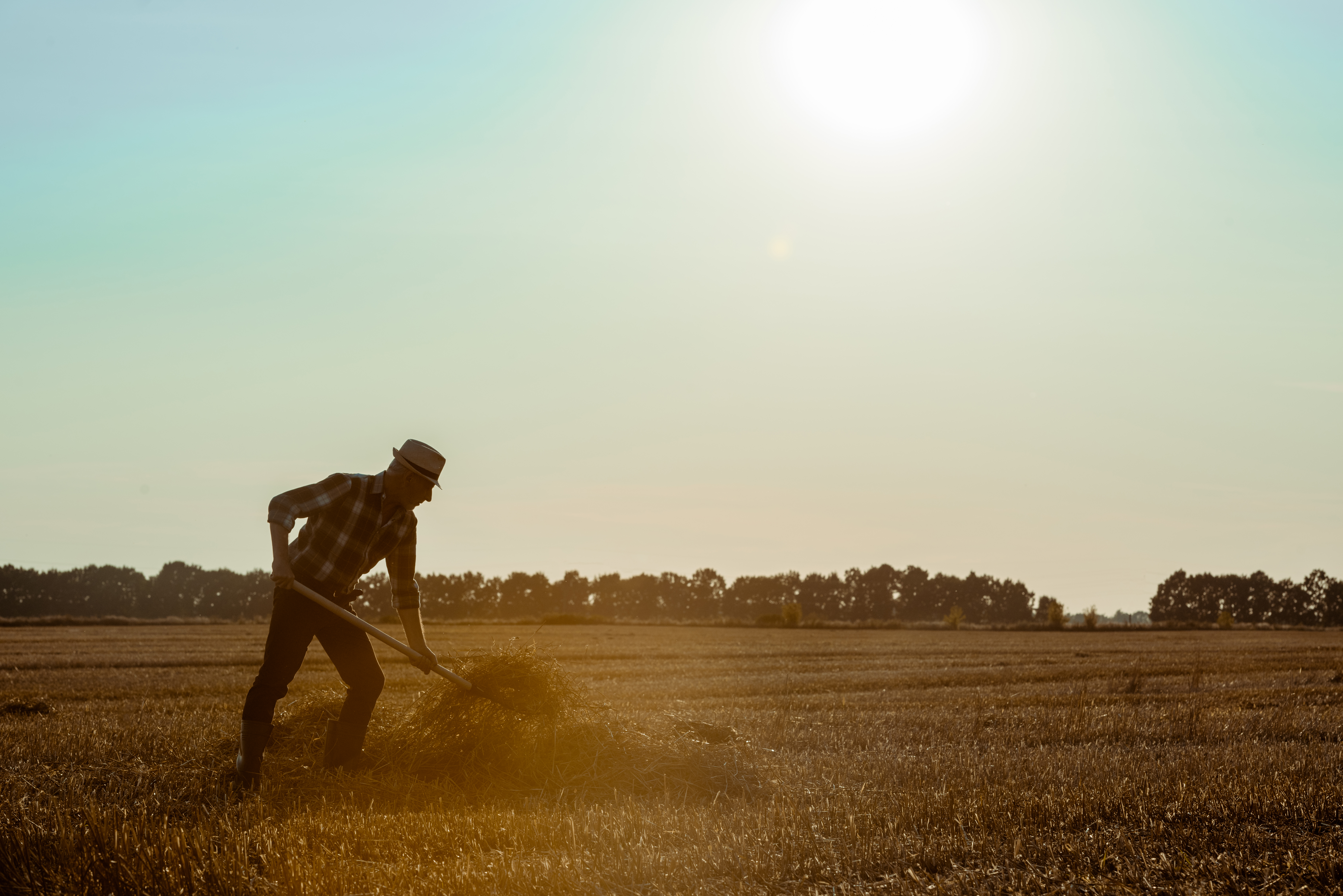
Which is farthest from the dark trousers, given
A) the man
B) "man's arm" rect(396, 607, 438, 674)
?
"man's arm" rect(396, 607, 438, 674)

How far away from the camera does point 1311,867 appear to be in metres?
4.03

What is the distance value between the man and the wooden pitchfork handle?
0.07 m

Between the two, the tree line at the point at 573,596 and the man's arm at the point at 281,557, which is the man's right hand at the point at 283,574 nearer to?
the man's arm at the point at 281,557

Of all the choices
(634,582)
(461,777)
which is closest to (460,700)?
(461,777)

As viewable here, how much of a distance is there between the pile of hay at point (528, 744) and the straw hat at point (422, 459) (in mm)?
1861

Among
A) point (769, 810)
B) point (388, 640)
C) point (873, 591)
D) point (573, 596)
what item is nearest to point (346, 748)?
point (388, 640)

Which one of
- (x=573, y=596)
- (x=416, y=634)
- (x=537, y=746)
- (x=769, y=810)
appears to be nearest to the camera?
(x=769, y=810)

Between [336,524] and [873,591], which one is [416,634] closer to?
[336,524]

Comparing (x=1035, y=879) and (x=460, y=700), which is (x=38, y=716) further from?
(x=1035, y=879)

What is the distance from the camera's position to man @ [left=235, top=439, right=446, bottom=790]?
19.8 ft

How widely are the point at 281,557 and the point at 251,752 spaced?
1.22 metres

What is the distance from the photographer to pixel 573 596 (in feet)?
349

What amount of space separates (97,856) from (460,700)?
3318 mm

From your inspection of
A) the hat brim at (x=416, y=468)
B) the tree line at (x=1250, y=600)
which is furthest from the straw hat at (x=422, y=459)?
the tree line at (x=1250, y=600)
